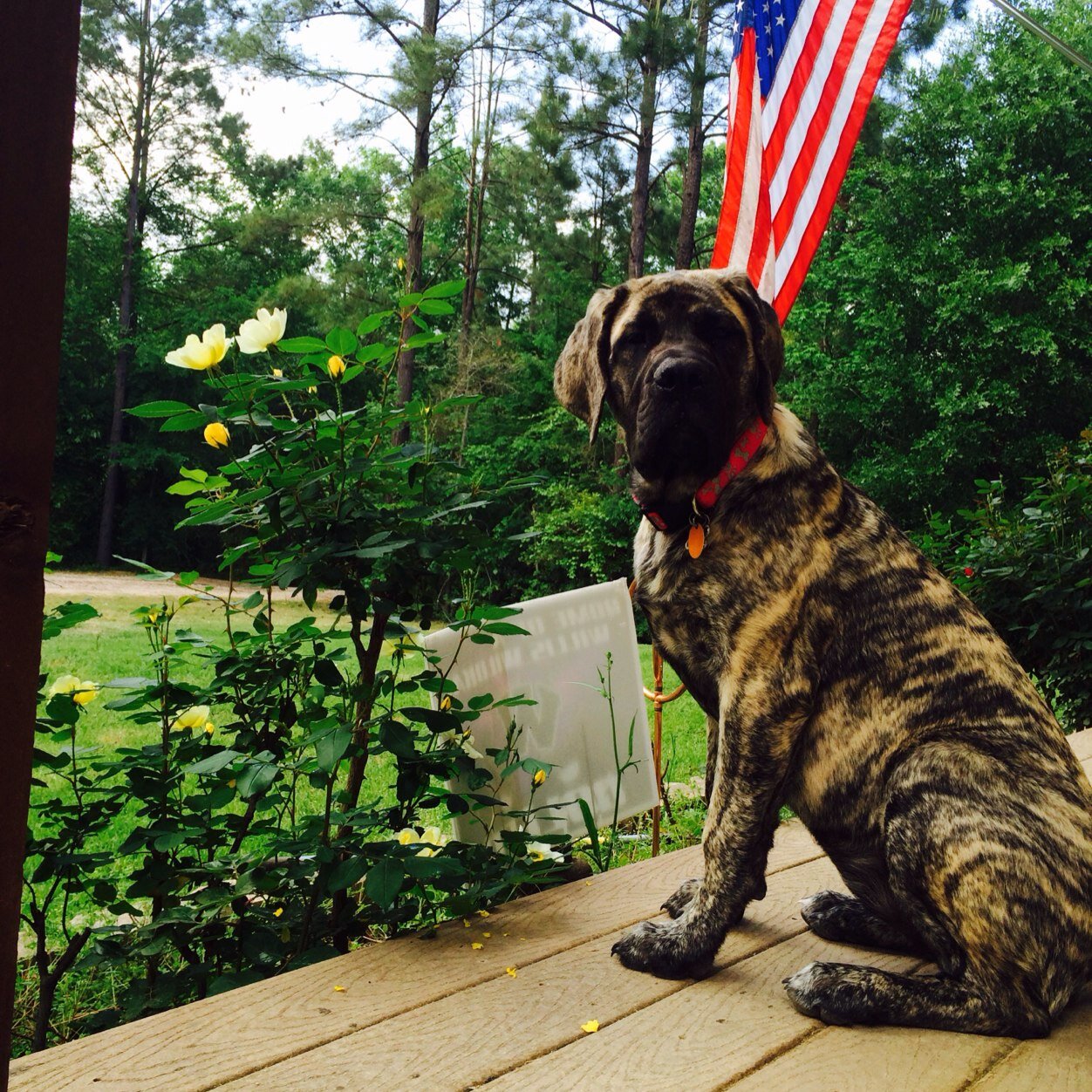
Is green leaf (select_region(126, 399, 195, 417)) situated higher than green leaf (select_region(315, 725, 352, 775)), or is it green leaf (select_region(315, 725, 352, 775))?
green leaf (select_region(126, 399, 195, 417))

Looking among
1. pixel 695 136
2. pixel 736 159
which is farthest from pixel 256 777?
pixel 695 136

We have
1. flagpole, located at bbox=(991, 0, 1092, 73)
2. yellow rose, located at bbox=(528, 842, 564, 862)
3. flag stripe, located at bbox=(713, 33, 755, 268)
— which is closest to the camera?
yellow rose, located at bbox=(528, 842, 564, 862)

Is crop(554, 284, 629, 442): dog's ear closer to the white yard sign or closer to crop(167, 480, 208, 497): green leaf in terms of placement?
the white yard sign

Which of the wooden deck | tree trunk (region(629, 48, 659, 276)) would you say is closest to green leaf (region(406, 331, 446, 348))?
the wooden deck

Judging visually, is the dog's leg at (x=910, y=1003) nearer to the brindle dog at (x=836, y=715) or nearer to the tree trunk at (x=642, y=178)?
the brindle dog at (x=836, y=715)

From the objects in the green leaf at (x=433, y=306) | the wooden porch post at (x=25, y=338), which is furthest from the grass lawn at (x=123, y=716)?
the wooden porch post at (x=25, y=338)

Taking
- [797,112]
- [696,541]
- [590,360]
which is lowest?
[696,541]

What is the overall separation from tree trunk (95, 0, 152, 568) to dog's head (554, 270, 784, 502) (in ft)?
78.9

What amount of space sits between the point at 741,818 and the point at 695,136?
17753mm

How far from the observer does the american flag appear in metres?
4.26

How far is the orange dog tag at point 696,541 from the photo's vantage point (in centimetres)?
221

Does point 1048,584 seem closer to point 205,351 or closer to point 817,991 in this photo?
point 817,991

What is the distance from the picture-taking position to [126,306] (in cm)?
2525

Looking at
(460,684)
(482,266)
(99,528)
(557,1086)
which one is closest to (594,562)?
(482,266)
